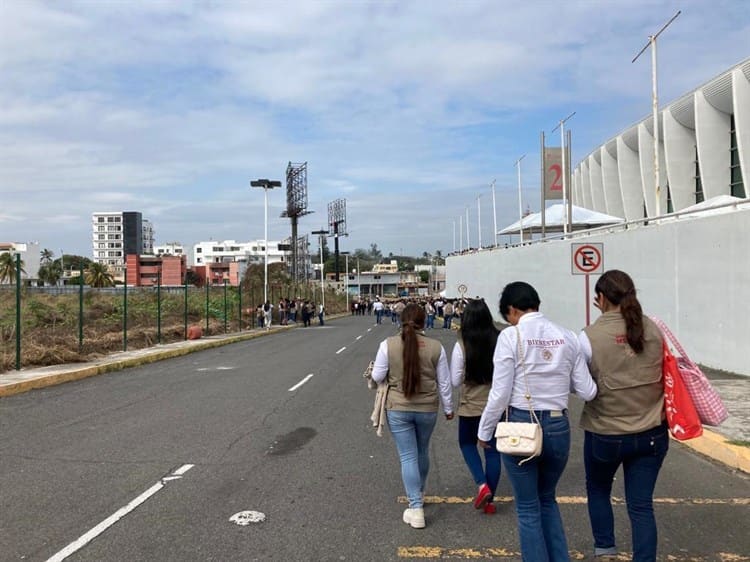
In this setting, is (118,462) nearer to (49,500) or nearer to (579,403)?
(49,500)

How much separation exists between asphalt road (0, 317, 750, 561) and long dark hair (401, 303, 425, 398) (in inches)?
43.0

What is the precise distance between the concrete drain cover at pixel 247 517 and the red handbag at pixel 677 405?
3123mm

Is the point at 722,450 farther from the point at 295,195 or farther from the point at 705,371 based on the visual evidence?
the point at 295,195

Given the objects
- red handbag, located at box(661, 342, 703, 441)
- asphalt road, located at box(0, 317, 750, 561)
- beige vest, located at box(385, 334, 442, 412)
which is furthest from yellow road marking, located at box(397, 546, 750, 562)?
red handbag, located at box(661, 342, 703, 441)

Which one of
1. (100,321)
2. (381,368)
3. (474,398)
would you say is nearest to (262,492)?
(381,368)

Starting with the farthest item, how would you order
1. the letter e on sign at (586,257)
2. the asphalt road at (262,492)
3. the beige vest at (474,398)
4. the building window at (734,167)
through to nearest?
the building window at (734,167) < the letter e on sign at (586,257) < the beige vest at (474,398) < the asphalt road at (262,492)

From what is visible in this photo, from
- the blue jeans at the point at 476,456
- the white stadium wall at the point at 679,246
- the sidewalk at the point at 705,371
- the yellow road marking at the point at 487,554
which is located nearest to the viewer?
the yellow road marking at the point at 487,554

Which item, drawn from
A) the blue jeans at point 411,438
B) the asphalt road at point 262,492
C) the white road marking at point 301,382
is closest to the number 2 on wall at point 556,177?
the white road marking at point 301,382

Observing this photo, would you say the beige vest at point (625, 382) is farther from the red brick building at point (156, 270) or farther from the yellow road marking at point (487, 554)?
the red brick building at point (156, 270)

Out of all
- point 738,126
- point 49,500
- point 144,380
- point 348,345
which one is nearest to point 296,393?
point 144,380

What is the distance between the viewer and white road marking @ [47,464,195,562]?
4.57 m

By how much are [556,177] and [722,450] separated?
22.4 metres

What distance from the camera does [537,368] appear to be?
390cm

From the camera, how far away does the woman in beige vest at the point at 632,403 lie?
13.1ft
